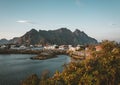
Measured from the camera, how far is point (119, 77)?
55.1ft

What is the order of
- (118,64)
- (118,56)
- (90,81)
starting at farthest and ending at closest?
(118,56) < (118,64) < (90,81)

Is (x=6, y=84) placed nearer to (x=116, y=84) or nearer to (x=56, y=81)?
(x=56, y=81)

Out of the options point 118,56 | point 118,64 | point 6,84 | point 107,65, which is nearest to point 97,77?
point 107,65

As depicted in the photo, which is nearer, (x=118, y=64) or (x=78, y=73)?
(x=78, y=73)

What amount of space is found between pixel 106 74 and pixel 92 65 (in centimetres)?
182

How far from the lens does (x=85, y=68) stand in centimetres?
1670

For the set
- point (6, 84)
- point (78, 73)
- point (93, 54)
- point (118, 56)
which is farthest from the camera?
point (6, 84)

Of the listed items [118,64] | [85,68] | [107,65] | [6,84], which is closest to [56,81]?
[85,68]

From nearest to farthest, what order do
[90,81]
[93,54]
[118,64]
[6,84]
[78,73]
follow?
[90,81], [78,73], [118,64], [93,54], [6,84]

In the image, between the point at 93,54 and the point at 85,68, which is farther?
the point at 93,54

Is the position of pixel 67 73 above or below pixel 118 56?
below

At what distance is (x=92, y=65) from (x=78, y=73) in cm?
228

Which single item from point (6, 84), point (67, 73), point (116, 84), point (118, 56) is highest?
point (118, 56)

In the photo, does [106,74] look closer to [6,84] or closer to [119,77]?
[119,77]
